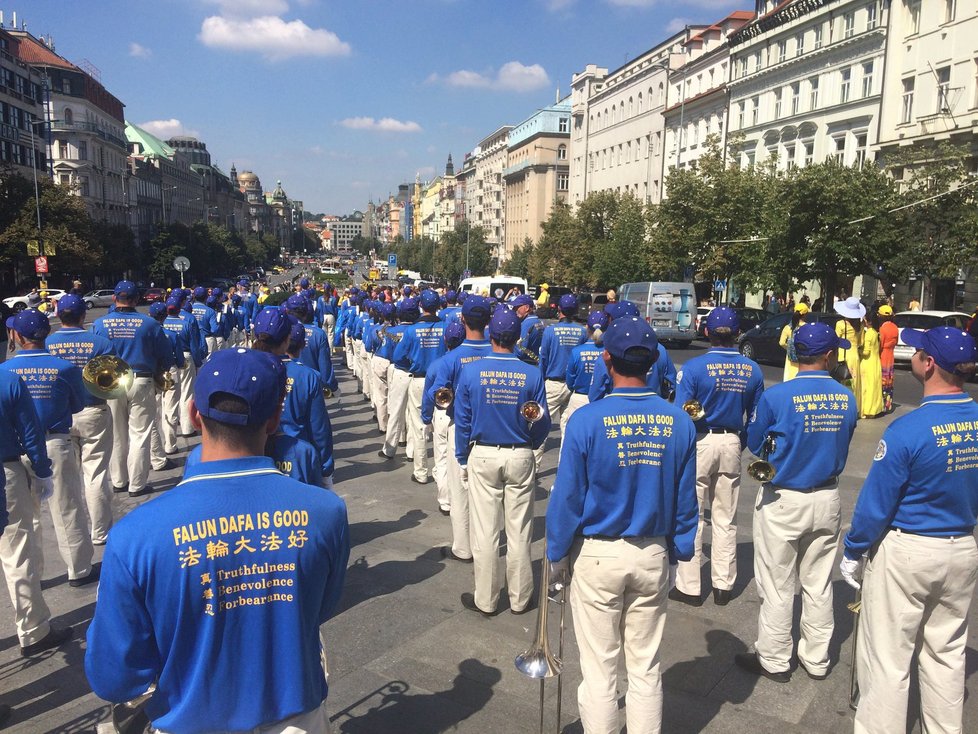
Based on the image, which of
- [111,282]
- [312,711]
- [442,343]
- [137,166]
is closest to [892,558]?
[312,711]

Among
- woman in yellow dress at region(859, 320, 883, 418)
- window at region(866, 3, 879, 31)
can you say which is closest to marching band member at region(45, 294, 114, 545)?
woman in yellow dress at region(859, 320, 883, 418)

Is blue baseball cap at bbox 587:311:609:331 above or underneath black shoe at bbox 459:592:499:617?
above

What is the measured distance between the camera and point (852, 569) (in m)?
3.96

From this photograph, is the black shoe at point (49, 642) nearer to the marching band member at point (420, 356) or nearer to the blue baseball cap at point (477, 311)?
the blue baseball cap at point (477, 311)

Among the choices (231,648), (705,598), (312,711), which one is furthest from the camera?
(705,598)

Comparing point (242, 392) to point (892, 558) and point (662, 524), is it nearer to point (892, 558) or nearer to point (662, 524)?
point (662, 524)

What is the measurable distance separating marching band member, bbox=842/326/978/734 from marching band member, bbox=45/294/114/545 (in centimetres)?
600

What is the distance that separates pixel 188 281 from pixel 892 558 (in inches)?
3347

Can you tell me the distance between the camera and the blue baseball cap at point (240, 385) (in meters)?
2.26

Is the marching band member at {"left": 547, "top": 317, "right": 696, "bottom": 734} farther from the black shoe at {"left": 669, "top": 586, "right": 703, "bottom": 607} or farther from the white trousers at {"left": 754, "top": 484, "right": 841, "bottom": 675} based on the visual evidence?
the black shoe at {"left": 669, "top": 586, "right": 703, "bottom": 607}

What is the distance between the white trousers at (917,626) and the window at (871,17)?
122ft

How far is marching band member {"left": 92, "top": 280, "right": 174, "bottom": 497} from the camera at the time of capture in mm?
7863

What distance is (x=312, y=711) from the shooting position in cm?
242

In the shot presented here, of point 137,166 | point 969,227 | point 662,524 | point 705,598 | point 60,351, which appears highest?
point 137,166
